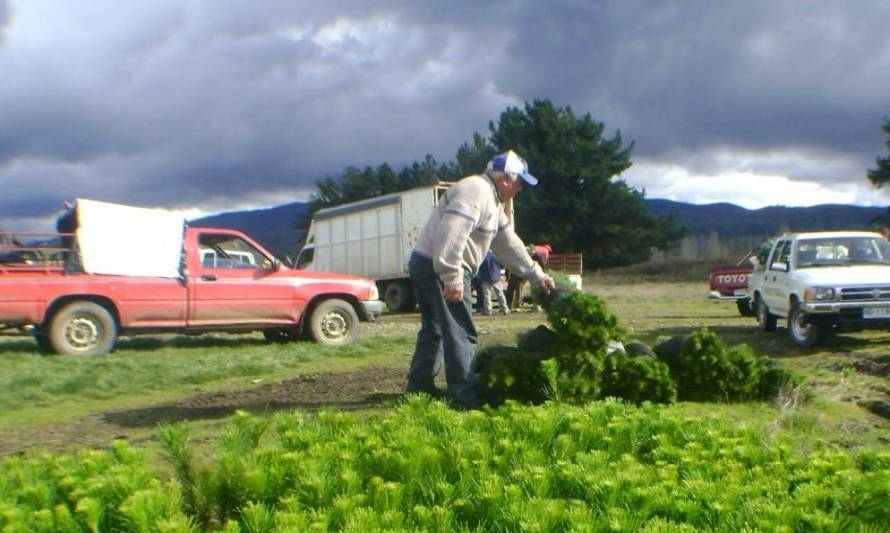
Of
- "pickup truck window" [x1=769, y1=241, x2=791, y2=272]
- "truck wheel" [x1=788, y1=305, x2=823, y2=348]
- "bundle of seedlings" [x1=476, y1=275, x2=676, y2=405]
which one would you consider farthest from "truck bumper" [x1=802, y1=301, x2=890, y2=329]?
"bundle of seedlings" [x1=476, y1=275, x2=676, y2=405]

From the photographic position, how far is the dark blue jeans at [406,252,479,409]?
22.6 feet

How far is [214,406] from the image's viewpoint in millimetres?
8477

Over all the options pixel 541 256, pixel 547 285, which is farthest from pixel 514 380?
pixel 541 256

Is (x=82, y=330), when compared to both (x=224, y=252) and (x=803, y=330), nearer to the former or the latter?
(x=224, y=252)

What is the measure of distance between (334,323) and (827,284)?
23.8ft

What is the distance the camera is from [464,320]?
703 cm

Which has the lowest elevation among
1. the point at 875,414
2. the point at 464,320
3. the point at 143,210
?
the point at 875,414

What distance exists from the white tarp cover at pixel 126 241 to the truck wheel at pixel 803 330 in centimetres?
884

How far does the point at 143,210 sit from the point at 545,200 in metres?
36.9

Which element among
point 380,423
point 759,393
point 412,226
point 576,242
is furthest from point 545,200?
point 380,423

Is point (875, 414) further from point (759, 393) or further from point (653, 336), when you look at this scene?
point (653, 336)

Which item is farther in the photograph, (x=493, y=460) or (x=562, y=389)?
(x=562, y=389)

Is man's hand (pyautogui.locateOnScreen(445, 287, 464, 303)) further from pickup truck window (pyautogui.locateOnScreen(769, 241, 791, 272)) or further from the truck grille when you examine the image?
pickup truck window (pyautogui.locateOnScreen(769, 241, 791, 272))

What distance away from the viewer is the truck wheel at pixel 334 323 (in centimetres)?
1507
